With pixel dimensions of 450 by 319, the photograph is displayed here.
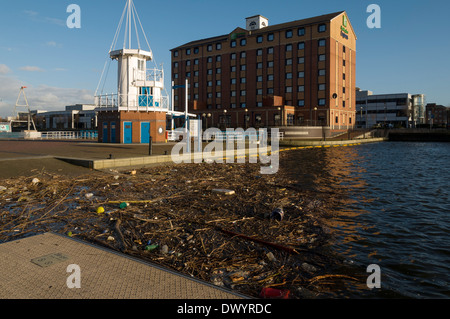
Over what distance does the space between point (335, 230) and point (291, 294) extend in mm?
3352

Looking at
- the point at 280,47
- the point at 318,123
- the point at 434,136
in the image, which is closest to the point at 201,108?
the point at 280,47

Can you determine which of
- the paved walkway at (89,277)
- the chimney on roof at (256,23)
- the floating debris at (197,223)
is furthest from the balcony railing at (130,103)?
the chimney on roof at (256,23)

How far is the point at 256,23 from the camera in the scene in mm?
70250

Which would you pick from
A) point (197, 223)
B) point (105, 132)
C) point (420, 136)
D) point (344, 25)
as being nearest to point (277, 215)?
point (197, 223)

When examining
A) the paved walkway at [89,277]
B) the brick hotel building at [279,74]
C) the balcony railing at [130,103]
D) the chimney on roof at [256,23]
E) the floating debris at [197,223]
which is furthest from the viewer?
the chimney on roof at [256,23]

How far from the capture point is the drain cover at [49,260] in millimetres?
4445

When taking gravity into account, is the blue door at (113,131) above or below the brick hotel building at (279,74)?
below

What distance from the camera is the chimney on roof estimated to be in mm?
70062

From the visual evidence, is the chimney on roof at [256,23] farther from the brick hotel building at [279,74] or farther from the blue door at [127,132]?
the blue door at [127,132]

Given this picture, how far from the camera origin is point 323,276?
4855 millimetres

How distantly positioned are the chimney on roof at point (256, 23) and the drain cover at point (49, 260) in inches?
2851

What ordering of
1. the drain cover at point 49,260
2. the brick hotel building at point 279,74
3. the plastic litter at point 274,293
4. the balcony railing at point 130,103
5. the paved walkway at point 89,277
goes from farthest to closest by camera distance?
1. the brick hotel building at point 279,74
2. the balcony railing at point 130,103
3. the drain cover at point 49,260
4. the plastic litter at point 274,293
5. the paved walkway at point 89,277

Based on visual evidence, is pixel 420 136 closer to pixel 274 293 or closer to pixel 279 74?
pixel 279 74

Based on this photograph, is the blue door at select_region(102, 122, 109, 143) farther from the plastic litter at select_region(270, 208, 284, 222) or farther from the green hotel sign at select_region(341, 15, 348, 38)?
the green hotel sign at select_region(341, 15, 348, 38)
